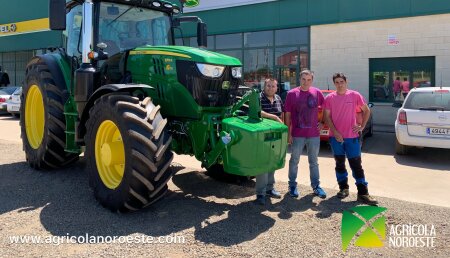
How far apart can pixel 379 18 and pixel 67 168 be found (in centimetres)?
1157

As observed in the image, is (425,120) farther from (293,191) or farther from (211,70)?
(211,70)

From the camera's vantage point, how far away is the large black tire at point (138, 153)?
4.34 m

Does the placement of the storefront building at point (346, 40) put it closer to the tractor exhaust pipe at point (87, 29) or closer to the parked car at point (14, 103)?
A: the parked car at point (14, 103)

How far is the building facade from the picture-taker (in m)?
13.6

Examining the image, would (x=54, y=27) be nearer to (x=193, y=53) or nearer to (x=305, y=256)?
(x=193, y=53)

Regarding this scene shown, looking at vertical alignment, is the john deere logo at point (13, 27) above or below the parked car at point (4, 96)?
above

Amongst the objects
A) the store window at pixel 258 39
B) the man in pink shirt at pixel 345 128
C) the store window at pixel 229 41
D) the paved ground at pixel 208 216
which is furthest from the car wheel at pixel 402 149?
the store window at pixel 229 41

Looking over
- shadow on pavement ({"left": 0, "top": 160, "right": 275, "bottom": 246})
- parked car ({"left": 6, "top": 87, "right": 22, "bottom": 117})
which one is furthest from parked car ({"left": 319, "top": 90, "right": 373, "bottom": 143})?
parked car ({"left": 6, "top": 87, "right": 22, "bottom": 117})

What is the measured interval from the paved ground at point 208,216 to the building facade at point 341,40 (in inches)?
316

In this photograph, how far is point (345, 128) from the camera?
5.56m

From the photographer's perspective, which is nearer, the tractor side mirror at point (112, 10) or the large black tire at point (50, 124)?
the tractor side mirror at point (112, 10)

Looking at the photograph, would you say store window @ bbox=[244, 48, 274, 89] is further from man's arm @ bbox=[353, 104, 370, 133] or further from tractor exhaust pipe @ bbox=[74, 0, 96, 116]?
tractor exhaust pipe @ bbox=[74, 0, 96, 116]

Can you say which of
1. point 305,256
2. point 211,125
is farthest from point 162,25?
point 305,256

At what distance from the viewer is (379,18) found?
14086mm
